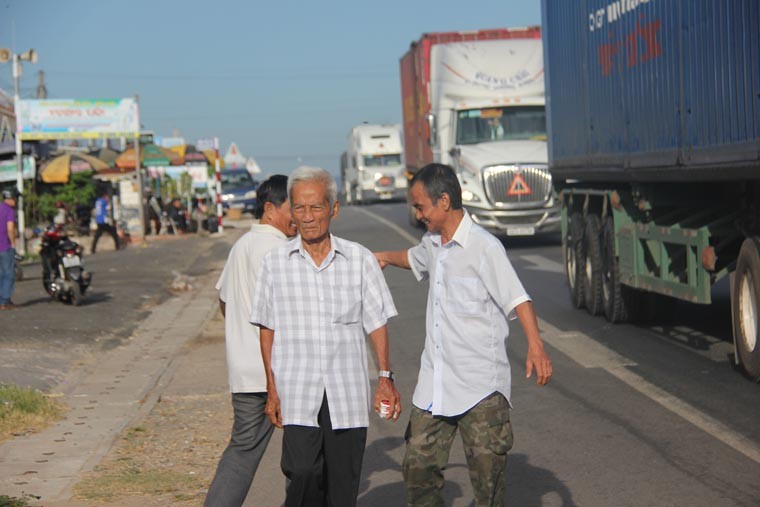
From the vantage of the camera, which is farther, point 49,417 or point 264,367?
point 49,417

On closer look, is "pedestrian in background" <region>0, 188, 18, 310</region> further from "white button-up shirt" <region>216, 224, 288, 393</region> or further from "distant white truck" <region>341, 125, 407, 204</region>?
"distant white truck" <region>341, 125, 407, 204</region>

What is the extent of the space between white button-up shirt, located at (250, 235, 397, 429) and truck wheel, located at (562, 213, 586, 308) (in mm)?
11022

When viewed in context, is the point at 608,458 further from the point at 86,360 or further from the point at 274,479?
the point at 86,360

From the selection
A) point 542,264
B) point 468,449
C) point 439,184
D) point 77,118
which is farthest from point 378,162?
point 468,449

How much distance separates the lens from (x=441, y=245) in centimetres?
555

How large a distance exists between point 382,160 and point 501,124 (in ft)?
101

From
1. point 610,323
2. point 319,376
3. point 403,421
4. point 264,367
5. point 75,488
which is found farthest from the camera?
point 610,323

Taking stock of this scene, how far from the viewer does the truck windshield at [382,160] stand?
57.5 meters

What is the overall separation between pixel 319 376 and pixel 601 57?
Answer: 34.5 feet

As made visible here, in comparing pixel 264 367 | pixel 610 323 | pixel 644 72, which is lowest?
pixel 610 323

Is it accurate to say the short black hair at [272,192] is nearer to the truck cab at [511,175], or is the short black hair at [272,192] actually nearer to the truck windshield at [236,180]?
the truck cab at [511,175]

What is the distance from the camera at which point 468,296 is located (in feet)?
17.6

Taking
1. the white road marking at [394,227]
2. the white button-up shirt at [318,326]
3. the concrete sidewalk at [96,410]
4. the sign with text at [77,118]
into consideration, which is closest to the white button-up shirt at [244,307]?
the white button-up shirt at [318,326]

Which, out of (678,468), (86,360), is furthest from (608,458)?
(86,360)
